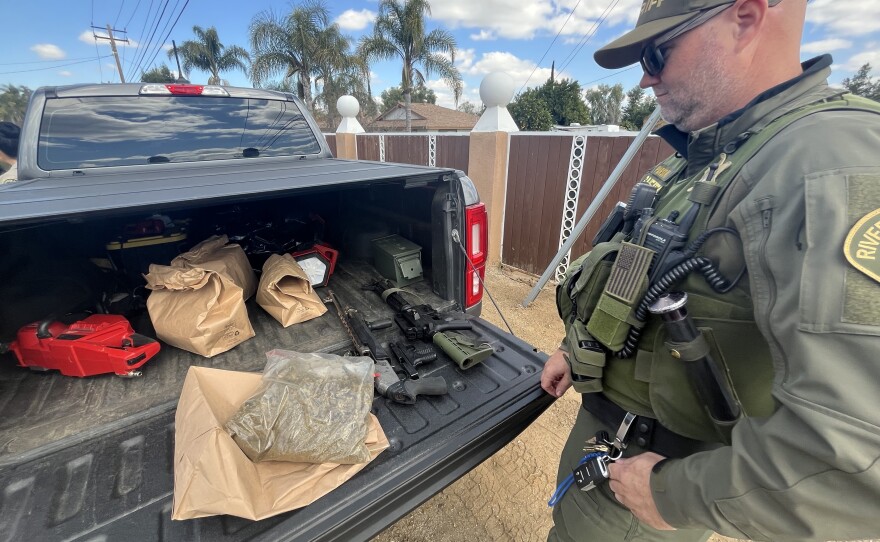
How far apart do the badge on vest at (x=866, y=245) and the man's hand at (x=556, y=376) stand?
1006 millimetres

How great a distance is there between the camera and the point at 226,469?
1031mm

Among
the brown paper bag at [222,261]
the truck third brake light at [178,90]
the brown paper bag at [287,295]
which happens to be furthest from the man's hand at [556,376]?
the truck third brake light at [178,90]

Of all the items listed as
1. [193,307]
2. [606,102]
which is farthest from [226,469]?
[606,102]

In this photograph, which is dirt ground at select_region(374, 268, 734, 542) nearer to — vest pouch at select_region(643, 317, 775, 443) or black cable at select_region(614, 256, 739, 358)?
vest pouch at select_region(643, 317, 775, 443)

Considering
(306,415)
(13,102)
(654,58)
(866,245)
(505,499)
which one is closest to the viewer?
(866,245)

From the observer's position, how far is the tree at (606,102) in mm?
45394

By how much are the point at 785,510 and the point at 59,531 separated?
173 cm

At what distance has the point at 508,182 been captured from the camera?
551 centimetres

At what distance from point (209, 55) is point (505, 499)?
28.4 meters

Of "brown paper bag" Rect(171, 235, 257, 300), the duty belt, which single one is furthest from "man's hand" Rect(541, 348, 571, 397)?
"brown paper bag" Rect(171, 235, 257, 300)

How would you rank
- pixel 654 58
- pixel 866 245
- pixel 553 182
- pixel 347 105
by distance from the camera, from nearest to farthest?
pixel 866 245 < pixel 654 58 < pixel 553 182 < pixel 347 105

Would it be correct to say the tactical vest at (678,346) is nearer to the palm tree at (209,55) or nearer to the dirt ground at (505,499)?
the dirt ground at (505,499)

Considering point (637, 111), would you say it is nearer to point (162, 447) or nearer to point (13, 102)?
point (162, 447)

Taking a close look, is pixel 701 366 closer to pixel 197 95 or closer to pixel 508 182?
pixel 197 95
